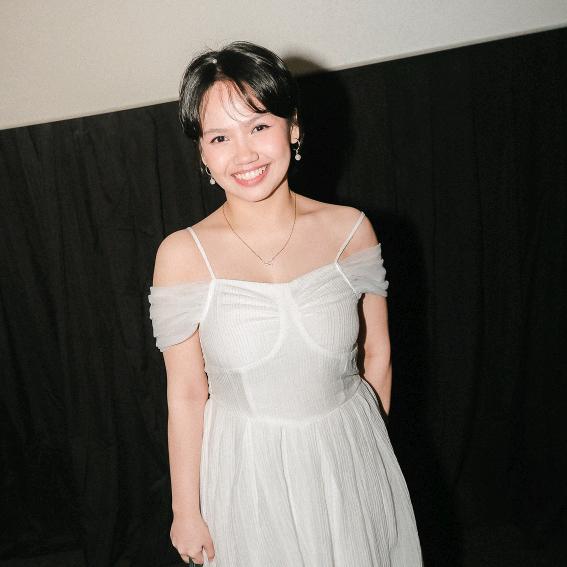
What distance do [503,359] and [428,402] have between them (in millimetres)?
364

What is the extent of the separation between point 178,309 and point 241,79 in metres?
0.47

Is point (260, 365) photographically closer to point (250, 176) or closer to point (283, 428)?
point (283, 428)

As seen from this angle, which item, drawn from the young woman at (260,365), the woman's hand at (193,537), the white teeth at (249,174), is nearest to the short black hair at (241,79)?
Result: the young woman at (260,365)

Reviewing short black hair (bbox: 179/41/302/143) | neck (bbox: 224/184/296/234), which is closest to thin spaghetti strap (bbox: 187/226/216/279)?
neck (bbox: 224/184/296/234)

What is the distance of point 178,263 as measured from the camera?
112 cm

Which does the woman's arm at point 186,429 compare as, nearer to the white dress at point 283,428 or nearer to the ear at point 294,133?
the white dress at point 283,428

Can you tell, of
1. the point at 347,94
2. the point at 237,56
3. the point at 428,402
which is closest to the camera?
the point at 237,56

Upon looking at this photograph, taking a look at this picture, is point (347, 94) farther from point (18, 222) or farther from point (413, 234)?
point (18, 222)

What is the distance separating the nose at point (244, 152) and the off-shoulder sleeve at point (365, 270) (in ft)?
1.05

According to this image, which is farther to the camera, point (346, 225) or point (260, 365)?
point (346, 225)

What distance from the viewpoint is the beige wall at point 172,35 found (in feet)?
6.30

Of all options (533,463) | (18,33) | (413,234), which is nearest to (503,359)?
(533,463)

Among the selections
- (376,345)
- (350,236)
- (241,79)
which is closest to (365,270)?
(350,236)

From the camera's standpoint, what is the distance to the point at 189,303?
111 centimetres
